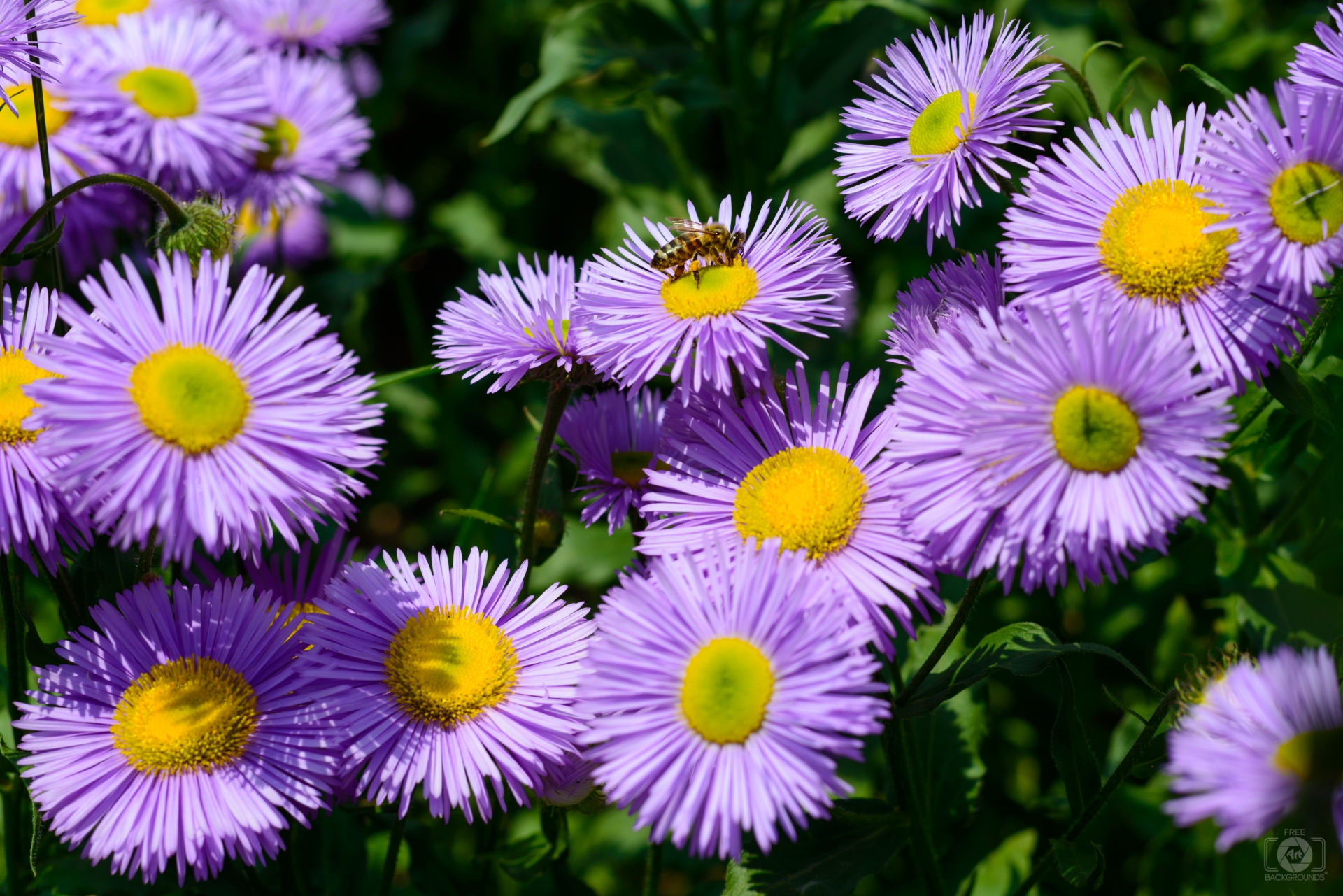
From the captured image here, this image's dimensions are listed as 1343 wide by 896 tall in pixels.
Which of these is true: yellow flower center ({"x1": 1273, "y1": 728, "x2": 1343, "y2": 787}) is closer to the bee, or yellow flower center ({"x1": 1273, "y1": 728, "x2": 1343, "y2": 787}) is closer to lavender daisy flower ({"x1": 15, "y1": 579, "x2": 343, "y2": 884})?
the bee

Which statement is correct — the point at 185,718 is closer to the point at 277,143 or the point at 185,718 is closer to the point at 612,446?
the point at 612,446

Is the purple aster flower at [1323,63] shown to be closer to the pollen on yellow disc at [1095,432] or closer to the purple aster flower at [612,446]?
the pollen on yellow disc at [1095,432]

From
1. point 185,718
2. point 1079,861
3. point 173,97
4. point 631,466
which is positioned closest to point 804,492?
point 631,466

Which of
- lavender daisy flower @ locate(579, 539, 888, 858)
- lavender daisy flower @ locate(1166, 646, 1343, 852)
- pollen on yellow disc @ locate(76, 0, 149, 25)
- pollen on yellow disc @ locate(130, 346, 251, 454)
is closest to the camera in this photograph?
lavender daisy flower @ locate(1166, 646, 1343, 852)

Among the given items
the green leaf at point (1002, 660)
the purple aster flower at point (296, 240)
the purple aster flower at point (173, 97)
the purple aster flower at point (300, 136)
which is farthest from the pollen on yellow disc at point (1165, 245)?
the purple aster flower at point (296, 240)

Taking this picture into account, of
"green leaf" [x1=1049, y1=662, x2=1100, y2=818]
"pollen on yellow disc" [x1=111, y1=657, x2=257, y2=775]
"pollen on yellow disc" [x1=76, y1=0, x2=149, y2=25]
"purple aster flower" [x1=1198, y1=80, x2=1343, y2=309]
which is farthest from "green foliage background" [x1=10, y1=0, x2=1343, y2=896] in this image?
"pollen on yellow disc" [x1=76, y1=0, x2=149, y2=25]

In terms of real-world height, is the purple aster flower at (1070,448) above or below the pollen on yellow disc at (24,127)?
below
